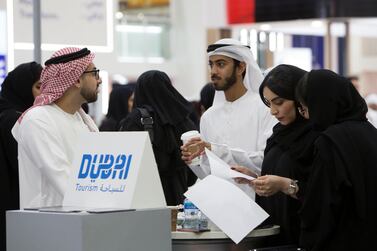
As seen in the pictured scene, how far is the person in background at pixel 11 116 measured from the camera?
5535mm

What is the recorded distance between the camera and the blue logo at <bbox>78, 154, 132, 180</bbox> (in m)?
3.72

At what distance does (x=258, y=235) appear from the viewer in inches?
157

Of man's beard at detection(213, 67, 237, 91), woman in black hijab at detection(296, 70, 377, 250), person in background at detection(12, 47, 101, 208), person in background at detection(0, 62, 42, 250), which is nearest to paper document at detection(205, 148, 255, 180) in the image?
woman in black hijab at detection(296, 70, 377, 250)

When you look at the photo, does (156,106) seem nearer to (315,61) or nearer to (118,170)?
(118,170)

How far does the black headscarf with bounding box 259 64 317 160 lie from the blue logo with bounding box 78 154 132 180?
789 mm

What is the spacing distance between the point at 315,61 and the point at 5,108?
1827cm

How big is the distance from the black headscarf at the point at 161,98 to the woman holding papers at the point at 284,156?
1.61 m

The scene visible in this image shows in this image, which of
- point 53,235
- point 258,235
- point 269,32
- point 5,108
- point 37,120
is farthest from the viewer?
point 269,32

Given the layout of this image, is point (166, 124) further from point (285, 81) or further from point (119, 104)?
point (119, 104)

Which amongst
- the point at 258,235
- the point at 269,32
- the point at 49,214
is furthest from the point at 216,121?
the point at 269,32

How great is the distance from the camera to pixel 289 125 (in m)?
4.18

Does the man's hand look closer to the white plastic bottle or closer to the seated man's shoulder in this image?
the white plastic bottle

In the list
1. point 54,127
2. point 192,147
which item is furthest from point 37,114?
point 192,147

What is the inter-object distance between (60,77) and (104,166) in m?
1.02
